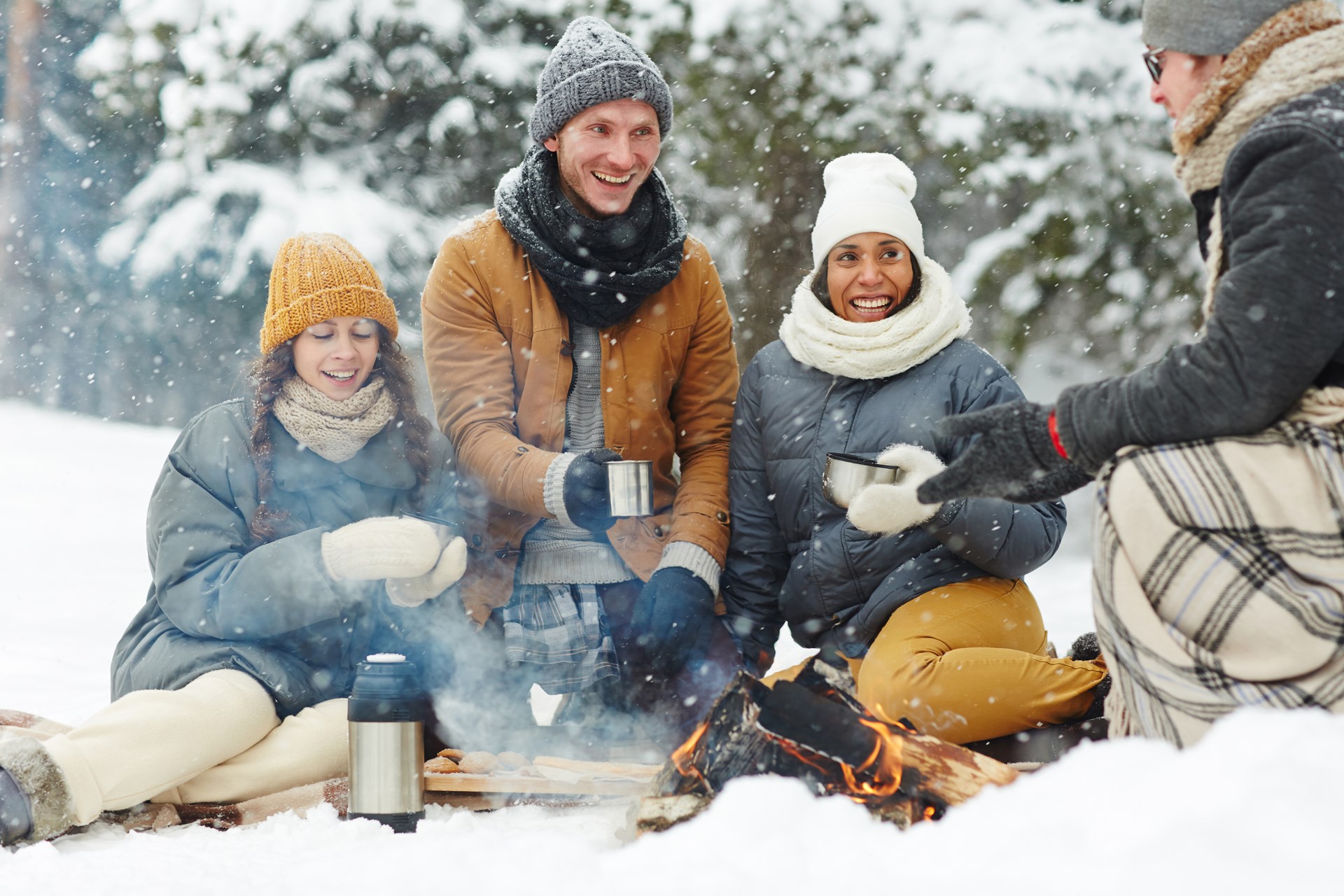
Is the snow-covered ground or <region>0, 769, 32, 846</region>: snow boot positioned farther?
<region>0, 769, 32, 846</region>: snow boot

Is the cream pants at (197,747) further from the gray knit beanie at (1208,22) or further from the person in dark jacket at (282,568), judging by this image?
the gray knit beanie at (1208,22)

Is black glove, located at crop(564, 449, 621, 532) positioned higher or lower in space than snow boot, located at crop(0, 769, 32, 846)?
higher

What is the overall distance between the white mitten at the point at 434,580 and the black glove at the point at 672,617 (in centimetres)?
54

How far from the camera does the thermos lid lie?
2750mm

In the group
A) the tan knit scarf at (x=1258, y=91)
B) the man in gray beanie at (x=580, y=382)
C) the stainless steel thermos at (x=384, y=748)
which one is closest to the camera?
the tan knit scarf at (x=1258, y=91)

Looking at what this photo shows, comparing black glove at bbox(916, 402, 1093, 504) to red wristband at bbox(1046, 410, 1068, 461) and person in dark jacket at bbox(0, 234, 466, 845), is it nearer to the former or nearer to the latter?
red wristband at bbox(1046, 410, 1068, 461)

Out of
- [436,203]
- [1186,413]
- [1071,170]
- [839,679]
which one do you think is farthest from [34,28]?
[1186,413]

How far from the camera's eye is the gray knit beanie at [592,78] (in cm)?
335

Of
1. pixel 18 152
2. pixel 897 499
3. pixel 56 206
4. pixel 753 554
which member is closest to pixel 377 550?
pixel 753 554

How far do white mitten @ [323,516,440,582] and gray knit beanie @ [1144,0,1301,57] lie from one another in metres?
2.14

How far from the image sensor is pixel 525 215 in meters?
3.51

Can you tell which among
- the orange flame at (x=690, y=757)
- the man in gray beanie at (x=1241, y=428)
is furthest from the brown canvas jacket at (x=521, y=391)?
the man in gray beanie at (x=1241, y=428)

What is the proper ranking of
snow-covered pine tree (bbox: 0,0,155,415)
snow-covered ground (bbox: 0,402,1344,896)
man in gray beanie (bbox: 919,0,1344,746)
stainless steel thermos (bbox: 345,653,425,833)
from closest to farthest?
snow-covered ground (bbox: 0,402,1344,896) → man in gray beanie (bbox: 919,0,1344,746) → stainless steel thermos (bbox: 345,653,425,833) → snow-covered pine tree (bbox: 0,0,155,415)

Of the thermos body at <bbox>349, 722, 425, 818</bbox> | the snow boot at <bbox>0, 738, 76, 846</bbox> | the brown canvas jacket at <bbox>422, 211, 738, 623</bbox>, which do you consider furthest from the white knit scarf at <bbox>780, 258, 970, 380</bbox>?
the snow boot at <bbox>0, 738, 76, 846</bbox>
